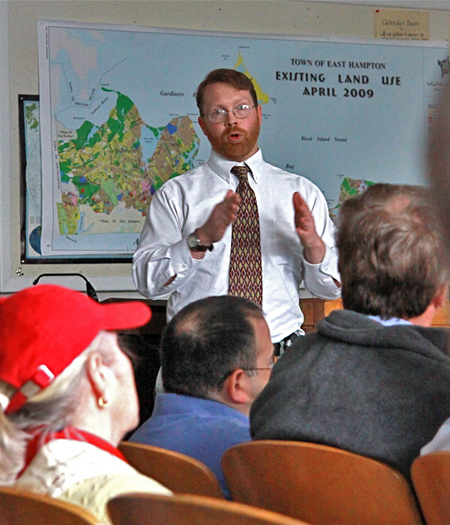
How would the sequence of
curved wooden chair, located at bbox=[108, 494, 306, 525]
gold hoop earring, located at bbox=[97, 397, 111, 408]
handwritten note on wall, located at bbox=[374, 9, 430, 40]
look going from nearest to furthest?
curved wooden chair, located at bbox=[108, 494, 306, 525] < gold hoop earring, located at bbox=[97, 397, 111, 408] < handwritten note on wall, located at bbox=[374, 9, 430, 40]

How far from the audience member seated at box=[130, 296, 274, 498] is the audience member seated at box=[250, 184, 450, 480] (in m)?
0.15

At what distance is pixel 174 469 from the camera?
1.20 meters

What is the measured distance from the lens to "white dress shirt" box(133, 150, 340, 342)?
255cm

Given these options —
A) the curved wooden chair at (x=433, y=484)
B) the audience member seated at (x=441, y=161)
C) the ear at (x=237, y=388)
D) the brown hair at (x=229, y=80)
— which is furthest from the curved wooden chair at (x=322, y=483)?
the brown hair at (x=229, y=80)

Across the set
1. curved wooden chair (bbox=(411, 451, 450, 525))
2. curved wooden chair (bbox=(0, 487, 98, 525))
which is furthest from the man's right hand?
curved wooden chair (bbox=(0, 487, 98, 525))

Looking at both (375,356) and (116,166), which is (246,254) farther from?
(116,166)

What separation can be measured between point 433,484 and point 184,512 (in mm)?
442

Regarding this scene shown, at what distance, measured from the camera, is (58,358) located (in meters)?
1.03

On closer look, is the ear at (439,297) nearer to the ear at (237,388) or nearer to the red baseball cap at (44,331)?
the ear at (237,388)

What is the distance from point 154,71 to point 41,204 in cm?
99

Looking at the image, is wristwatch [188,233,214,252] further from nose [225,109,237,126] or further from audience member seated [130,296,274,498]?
audience member seated [130,296,274,498]

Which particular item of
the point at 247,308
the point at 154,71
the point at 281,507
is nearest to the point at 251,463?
the point at 281,507

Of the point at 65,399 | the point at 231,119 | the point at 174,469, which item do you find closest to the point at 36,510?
the point at 65,399

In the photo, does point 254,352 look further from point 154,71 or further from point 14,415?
point 154,71
